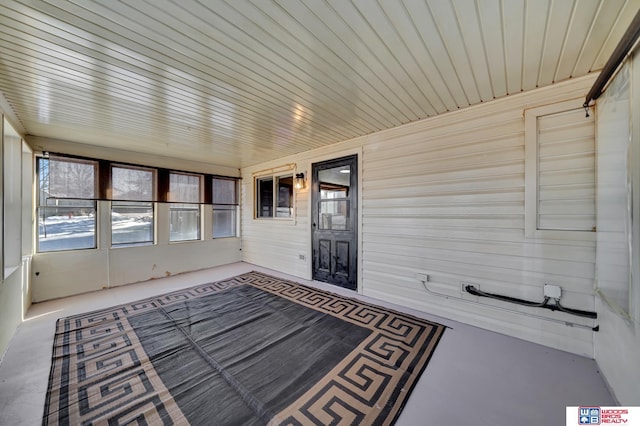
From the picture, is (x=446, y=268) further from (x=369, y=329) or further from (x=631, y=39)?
(x=631, y=39)

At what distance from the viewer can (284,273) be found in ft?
16.9

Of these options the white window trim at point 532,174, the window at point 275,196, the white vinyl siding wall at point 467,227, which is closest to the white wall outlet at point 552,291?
the white vinyl siding wall at point 467,227

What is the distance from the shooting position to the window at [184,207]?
5.13 m

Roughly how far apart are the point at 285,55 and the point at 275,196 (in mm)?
3768

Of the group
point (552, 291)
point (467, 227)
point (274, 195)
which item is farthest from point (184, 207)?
point (552, 291)

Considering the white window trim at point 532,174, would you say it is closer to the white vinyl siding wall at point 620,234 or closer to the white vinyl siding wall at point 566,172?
the white vinyl siding wall at point 566,172

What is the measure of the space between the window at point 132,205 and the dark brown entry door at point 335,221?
343 cm

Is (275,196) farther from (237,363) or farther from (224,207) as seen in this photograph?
(237,363)

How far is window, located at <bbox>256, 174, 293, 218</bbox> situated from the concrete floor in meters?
3.74

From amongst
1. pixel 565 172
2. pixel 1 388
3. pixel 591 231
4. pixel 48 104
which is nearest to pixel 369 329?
pixel 591 231

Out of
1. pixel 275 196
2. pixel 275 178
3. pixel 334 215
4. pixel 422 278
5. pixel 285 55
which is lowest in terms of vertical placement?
pixel 422 278

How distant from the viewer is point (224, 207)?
6.09 meters

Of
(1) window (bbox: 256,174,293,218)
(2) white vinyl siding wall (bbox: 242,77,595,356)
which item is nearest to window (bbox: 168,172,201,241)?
(1) window (bbox: 256,174,293,218)

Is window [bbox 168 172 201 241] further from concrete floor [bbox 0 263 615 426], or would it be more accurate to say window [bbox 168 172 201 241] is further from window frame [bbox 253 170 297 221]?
concrete floor [bbox 0 263 615 426]
